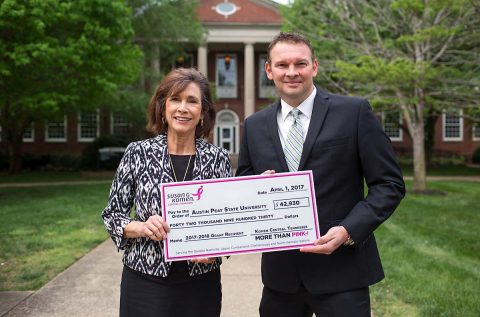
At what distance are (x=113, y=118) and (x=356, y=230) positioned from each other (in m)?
33.6

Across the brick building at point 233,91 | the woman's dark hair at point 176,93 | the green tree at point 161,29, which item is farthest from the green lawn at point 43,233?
the brick building at point 233,91

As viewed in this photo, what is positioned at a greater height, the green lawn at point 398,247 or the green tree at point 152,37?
the green tree at point 152,37

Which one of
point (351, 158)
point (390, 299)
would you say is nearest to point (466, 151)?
point (390, 299)

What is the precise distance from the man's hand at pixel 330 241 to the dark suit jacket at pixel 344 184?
0.05 metres

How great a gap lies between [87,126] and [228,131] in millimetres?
11443

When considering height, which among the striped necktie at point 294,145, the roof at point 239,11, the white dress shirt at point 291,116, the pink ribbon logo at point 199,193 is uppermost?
the roof at point 239,11

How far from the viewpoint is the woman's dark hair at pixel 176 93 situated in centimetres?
271

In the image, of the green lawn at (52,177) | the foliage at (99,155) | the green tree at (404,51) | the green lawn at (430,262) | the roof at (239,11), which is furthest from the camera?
the roof at (239,11)

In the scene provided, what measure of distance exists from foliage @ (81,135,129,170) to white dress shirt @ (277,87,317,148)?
25720 millimetres

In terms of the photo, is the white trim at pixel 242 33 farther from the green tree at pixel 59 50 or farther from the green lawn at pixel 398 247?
the green lawn at pixel 398 247

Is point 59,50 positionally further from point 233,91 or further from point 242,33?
point 233,91

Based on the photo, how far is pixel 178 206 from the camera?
8.29 ft

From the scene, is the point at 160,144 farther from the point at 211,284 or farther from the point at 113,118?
the point at 113,118

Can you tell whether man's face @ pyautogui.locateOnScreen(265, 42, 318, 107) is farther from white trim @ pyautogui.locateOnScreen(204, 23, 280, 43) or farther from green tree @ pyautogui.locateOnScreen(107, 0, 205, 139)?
white trim @ pyautogui.locateOnScreen(204, 23, 280, 43)
